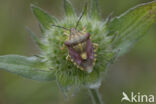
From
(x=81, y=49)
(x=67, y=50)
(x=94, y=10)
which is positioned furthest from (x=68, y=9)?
(x=81, y=49)

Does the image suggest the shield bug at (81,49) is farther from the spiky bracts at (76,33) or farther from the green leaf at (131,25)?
the green leaf at (131,25)

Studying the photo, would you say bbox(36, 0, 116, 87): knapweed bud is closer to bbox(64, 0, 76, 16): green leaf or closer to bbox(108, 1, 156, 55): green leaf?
bbox(64, 0, 76, 16): green leaf

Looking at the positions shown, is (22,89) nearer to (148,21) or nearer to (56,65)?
(56,65)

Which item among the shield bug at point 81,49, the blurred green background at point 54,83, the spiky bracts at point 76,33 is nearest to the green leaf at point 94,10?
the spiky bracts at point 76,33

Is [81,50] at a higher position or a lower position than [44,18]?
lower

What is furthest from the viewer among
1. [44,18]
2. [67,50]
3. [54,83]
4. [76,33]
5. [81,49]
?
[54,83]

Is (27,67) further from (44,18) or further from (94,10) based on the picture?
(94,10)

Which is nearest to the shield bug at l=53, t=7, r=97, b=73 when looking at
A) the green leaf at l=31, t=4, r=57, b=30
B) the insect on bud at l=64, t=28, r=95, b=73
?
the insect on bud at l=64, t=28, r=95, b=73
